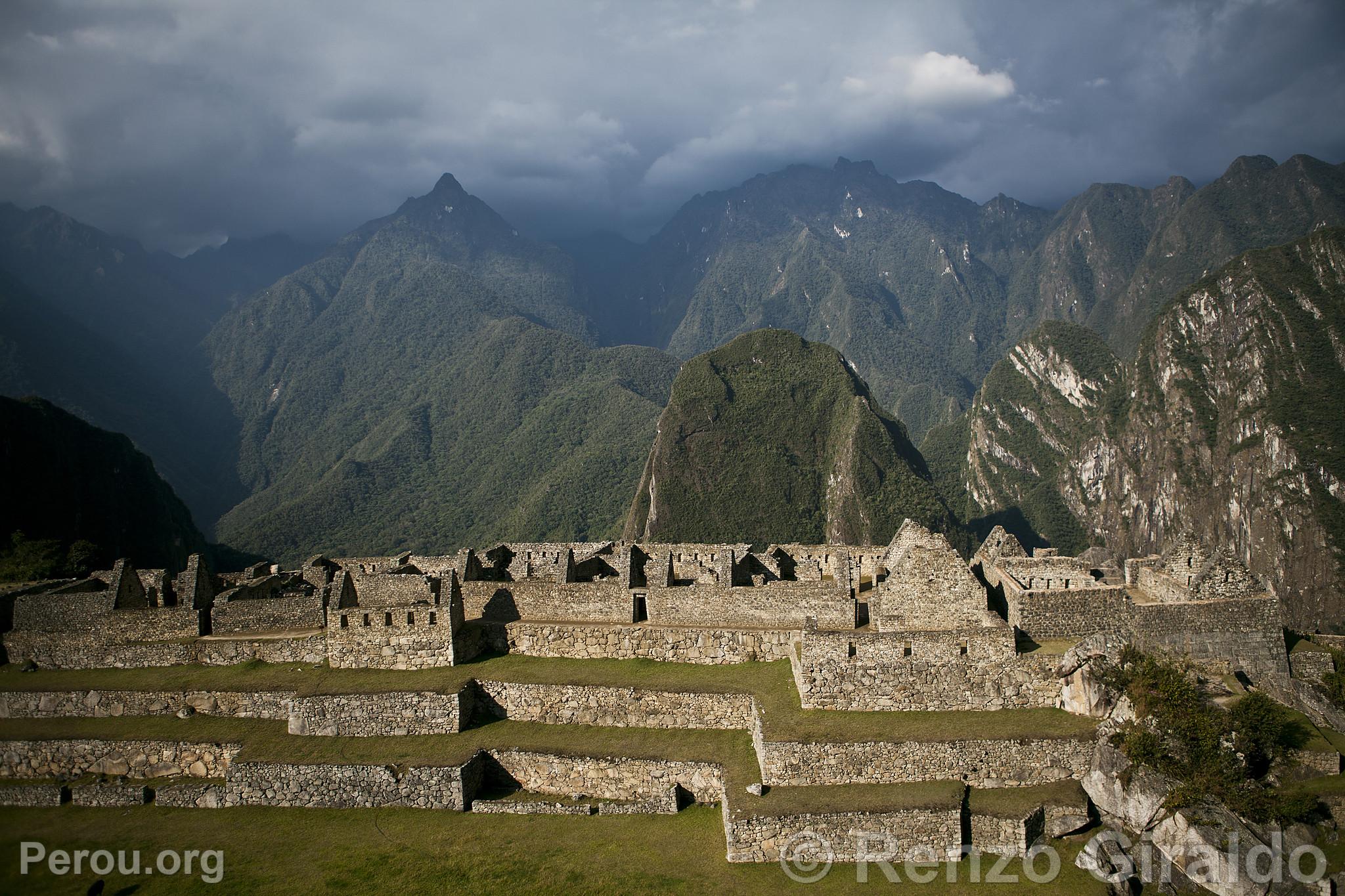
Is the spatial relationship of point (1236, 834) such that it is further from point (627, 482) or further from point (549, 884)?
point (627, 482)

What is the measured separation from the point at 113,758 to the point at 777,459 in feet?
394

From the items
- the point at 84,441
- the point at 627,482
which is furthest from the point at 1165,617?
the point at 627,482

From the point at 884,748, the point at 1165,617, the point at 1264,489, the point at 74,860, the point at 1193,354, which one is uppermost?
the point at 1193,354

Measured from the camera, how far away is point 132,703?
21781 mm

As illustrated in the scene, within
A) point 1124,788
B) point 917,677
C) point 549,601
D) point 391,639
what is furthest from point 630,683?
point 1124,788

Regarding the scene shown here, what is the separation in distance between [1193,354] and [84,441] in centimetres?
18284

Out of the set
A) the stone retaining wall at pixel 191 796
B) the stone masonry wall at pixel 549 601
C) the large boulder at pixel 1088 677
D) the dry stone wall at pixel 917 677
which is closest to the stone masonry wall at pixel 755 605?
the stone masonry wall at pixel 549 601

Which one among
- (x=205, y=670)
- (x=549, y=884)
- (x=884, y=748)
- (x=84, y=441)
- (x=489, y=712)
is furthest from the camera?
(x=84, y=441)

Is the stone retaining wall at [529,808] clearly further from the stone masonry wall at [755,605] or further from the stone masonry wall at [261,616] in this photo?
the stone masonry wall at [261,616]

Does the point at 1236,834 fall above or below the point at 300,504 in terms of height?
below

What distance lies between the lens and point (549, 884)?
15.3m

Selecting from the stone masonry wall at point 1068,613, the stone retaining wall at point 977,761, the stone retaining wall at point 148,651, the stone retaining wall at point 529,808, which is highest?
the stone masonry wall at point 1068,613

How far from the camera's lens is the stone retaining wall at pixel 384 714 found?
1986cm

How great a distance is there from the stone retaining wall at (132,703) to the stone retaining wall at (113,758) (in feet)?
4.26
